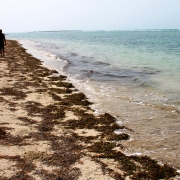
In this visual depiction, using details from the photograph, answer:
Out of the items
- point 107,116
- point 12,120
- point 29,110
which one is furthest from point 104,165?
point 29,110

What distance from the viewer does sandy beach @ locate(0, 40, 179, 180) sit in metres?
4.73

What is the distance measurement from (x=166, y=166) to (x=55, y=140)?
303 cm

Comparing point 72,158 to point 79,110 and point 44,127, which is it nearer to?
point 44,127

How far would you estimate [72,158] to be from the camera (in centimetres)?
528

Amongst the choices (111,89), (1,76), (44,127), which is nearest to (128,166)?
(44,127)

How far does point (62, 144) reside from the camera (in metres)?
6.00

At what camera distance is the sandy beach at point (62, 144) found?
4.73m

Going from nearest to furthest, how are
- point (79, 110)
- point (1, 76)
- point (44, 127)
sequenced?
point (44, 127) → point (79, 110) → point (1, 76)

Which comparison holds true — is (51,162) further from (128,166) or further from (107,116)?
(107,116)

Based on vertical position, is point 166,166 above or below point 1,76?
below

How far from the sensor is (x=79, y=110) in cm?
893

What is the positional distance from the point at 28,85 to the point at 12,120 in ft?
17.2

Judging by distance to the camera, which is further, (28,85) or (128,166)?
(28,85)

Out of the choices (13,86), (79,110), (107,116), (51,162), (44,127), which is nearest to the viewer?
(51,162)
